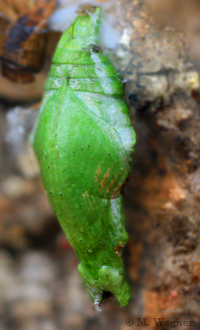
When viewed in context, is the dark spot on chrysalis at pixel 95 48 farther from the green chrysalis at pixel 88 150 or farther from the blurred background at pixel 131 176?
the blurred background at pixel 131 176

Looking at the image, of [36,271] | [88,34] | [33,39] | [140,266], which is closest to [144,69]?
[88,34]

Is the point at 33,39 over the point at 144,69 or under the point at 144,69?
over

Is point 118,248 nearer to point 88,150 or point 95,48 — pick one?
point 88,150

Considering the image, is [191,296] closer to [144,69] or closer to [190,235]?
[190,235]

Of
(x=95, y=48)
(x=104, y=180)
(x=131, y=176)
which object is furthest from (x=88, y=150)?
(x=131, y=176)

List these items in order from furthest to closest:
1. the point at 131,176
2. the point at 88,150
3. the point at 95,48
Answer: the point at 131,176, the point at 95,48, the point at 88,150

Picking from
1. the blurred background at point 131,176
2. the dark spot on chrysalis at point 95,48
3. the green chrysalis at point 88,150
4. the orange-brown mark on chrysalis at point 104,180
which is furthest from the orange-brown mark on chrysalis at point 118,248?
the dark spot on chrysalis at point 95,48

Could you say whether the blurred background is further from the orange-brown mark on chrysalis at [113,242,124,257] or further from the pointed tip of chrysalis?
the orange-brown mark on chrysalis at [113,242,124,257]
